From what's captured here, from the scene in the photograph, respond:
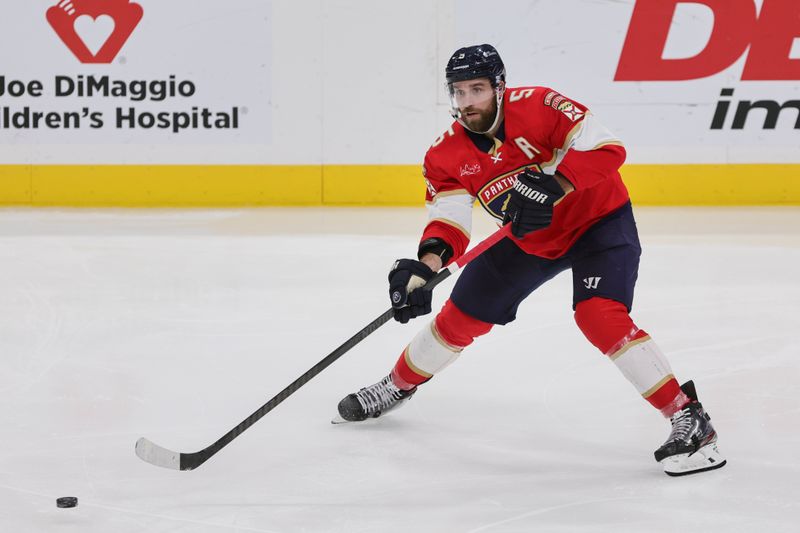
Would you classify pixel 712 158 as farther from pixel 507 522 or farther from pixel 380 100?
pixel 507 522

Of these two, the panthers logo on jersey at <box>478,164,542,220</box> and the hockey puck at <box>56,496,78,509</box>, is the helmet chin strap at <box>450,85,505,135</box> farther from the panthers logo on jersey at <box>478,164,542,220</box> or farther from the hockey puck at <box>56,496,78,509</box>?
the hockey puck at <box>56,496,78,509</box>

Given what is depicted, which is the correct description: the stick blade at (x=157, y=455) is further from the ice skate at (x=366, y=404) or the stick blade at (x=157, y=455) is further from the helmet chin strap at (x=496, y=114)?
the helmet chin strap at (x=496, y=114)

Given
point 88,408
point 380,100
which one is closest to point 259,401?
point 88,408

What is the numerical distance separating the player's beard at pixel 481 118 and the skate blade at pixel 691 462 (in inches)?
34.1

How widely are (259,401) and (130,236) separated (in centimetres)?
324

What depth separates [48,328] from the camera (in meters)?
3.89

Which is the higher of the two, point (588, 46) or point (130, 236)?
point (588, 46)

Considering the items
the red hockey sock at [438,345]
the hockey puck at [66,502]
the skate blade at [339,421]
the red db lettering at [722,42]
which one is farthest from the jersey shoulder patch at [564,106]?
the red db lettering at [722,42]

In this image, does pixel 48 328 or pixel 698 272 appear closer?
pixel 48 328

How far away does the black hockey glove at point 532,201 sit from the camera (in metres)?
2.50

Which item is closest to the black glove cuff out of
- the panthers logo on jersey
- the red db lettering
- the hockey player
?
the hockey player

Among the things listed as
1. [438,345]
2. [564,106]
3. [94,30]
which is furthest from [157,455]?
[94,30]

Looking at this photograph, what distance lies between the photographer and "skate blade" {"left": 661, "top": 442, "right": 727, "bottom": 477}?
2.40 meters

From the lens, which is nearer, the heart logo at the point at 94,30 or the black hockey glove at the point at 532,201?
the black hockey glove at the point at 532,201
